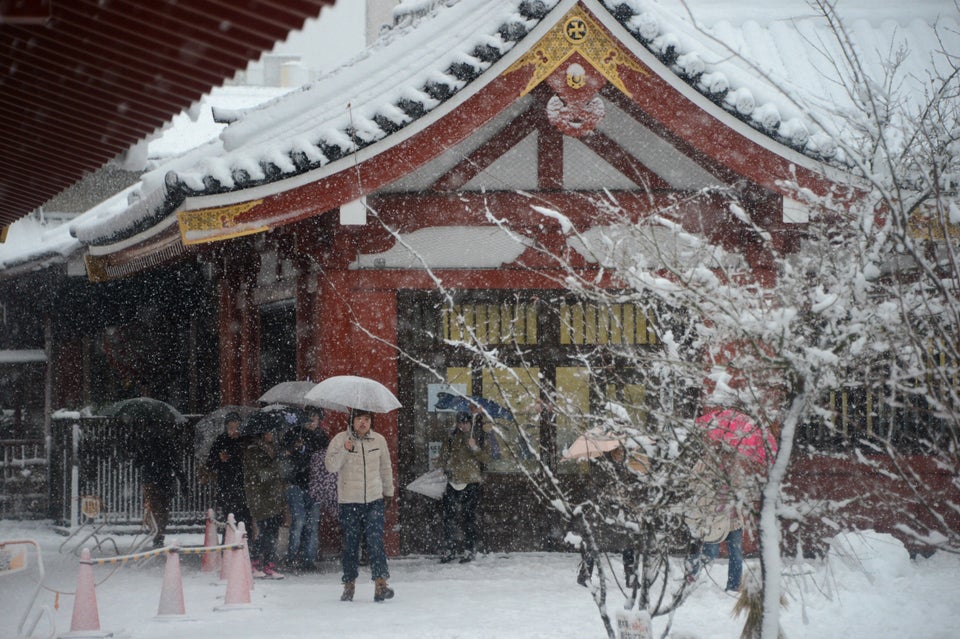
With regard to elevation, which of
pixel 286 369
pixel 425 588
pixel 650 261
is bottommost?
pixel 425 588

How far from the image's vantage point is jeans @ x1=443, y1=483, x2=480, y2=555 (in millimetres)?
12070

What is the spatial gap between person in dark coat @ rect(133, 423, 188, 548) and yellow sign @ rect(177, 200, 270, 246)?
3.86 meters

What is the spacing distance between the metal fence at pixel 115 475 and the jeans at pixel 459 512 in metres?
4.02

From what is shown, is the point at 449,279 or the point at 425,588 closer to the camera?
the point at 425,588

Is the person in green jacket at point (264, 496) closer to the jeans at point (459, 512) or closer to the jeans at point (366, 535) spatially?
the jeans at point (366, 535)

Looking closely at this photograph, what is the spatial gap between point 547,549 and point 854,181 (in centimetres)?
516

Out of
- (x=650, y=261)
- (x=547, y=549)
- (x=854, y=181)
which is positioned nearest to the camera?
(x=854, y=181)

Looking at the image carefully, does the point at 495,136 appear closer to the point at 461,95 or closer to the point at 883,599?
the point at 461,95

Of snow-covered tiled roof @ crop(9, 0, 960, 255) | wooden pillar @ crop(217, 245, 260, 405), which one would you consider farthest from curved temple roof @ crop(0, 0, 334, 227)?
wooden pillar @ crop(217, 245, 260, 405)

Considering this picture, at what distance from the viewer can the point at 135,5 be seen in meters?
4.43

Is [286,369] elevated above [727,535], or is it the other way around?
[286,369]

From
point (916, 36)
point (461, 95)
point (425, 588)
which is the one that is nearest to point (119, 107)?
point (461, 95)

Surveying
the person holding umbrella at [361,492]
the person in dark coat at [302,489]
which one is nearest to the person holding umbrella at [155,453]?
the person in dark coat at [302,489]

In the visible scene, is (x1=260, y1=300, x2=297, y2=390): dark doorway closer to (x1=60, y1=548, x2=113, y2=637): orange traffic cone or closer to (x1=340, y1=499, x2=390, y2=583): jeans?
(x1=340, y1=499, x2=390, y2=583): jeans
